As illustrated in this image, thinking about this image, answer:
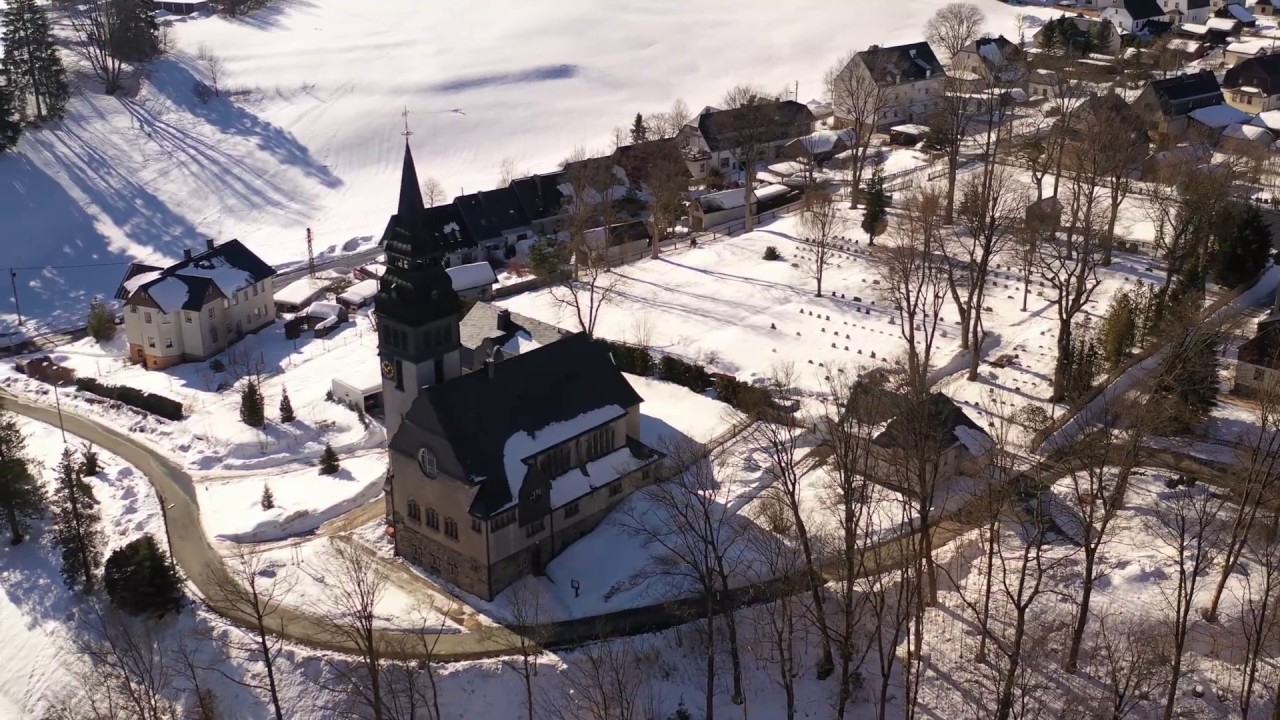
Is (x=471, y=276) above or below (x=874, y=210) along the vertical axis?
below

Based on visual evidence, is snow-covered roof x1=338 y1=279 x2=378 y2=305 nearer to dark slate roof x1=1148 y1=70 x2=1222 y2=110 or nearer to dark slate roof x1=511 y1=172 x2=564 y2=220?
dark slate roof x1=511 y1=172 x2=564 y2=220

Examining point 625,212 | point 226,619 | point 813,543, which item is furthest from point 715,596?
point 625,212

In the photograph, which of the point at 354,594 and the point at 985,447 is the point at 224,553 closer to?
the point at 354,594

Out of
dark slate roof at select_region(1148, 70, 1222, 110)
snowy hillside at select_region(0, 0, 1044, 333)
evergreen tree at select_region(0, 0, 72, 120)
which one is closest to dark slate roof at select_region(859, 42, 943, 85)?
snowy hillside at select_region(0, 0, 1044, 333)

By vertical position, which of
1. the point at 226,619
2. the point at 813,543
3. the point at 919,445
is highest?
the point at 919,445

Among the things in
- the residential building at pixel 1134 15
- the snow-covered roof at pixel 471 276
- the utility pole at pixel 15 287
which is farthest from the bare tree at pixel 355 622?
the residential building at pixel 1134 15

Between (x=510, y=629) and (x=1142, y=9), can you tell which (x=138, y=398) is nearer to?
(x=510, y=629)

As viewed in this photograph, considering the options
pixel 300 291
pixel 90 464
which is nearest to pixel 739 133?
pixel 300 291
